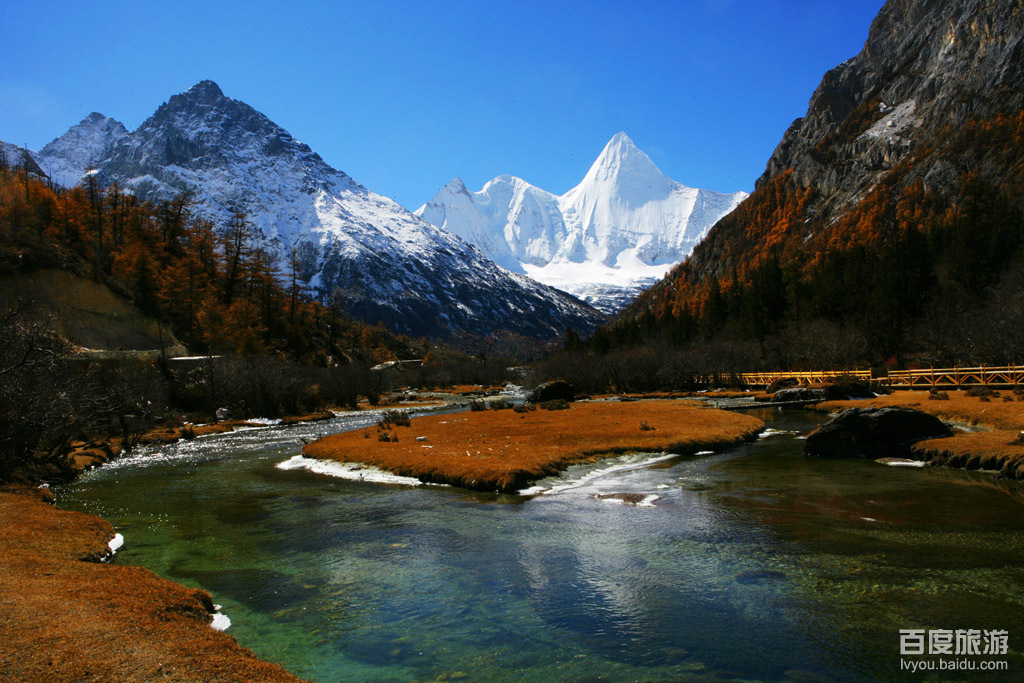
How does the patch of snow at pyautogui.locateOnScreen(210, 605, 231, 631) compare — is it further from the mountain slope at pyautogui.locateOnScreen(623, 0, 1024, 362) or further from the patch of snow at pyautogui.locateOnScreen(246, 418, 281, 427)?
the mountain slope at pyautogui.locateOnScreen(623, 0, 1024, 362)

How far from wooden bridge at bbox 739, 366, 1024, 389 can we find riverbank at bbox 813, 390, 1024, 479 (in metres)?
8.42

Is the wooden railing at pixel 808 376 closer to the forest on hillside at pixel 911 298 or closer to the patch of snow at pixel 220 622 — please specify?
the forest on hillside at pixel 911 298

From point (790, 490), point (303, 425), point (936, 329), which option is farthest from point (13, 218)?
point (936, 329)

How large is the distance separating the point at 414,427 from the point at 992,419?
39.8 meters

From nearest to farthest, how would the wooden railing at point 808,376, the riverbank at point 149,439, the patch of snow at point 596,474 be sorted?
the patch of snow at point 596,474, the riverbank at point 149,439, the wooden railing at point 808,376

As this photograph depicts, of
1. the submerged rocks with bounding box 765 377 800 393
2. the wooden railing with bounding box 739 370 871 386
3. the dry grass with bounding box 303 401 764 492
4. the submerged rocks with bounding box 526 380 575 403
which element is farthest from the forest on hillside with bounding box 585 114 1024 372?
the dry grass with bounding box 303 401 764 492

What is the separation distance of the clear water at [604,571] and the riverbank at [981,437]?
1.28 meters

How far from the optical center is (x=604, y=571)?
47.6 ft

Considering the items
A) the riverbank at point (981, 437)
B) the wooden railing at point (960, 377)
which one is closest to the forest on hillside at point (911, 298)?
the wooden railing at point (960, 377)

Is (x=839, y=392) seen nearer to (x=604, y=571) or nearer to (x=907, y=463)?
(x=907, y=463)

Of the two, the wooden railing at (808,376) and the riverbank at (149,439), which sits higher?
the wooden railing at (808,376)

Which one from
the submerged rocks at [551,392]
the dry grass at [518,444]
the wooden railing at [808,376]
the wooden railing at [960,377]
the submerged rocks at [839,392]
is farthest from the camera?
the submerged rocks at [551,392]

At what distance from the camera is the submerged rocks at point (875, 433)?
95.2 ft

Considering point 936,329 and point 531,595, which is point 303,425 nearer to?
A: point 531,595
